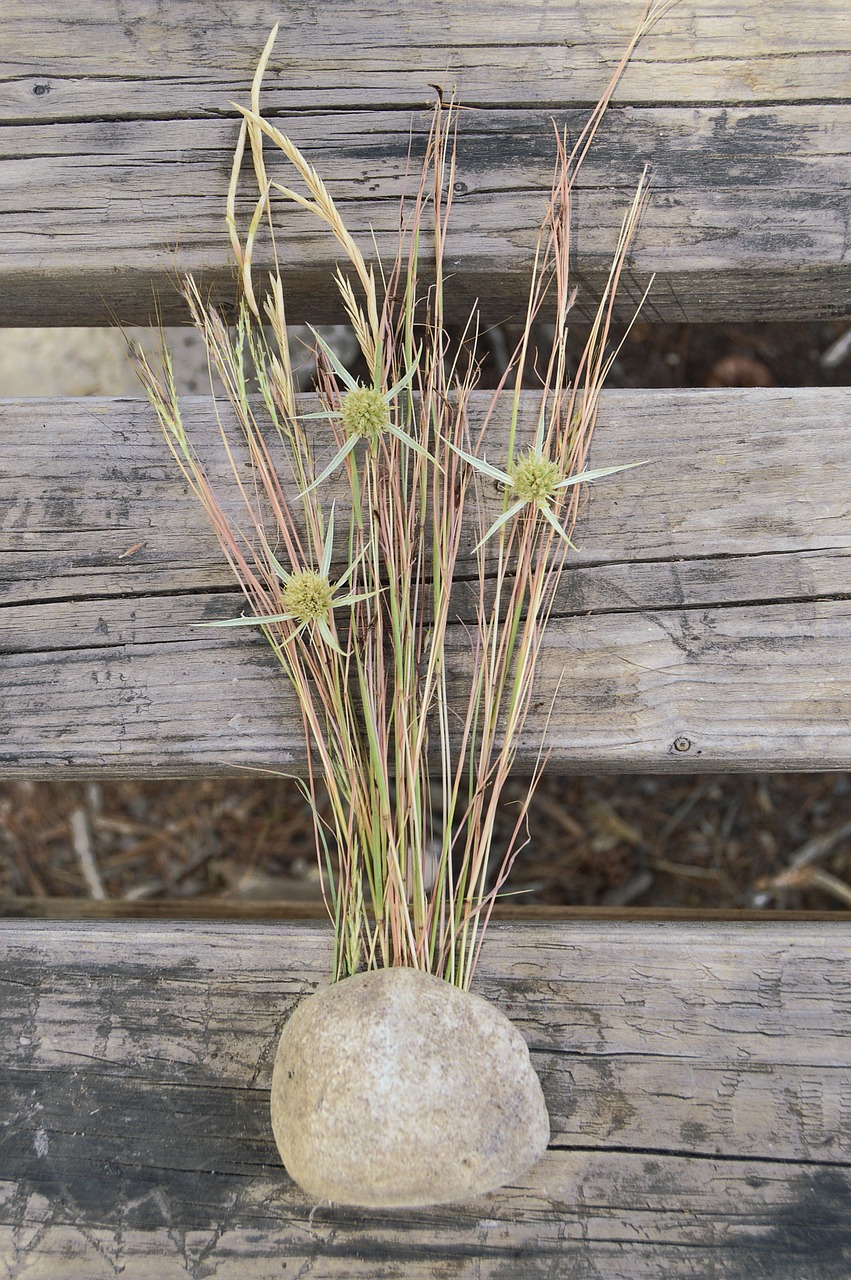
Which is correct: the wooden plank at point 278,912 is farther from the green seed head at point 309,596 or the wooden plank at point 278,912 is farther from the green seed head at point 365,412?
the green seed head at point 365,412

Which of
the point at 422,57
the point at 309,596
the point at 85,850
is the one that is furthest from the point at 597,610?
the point at 85,850

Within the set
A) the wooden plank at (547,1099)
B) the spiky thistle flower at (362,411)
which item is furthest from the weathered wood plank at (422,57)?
the wooden plank at (547,1099)

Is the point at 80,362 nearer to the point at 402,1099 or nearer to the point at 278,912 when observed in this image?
the point at 278,912

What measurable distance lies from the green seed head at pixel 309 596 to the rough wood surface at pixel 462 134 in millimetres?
410

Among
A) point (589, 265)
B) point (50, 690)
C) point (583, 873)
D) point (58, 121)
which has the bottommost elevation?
point (583, 873)

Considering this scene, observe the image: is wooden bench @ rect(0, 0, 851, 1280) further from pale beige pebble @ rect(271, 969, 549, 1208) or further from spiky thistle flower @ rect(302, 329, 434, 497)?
spiky thistle flower @ rect(302, 329, 434, 497)

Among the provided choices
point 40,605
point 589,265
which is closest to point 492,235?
point 589,265

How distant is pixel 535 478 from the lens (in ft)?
2.64

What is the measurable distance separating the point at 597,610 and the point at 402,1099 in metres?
0.52

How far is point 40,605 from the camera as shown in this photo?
999mm

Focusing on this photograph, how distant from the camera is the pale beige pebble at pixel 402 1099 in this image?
0.77 metres

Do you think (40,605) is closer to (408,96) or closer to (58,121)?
(58,121)

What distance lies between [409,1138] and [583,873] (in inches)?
29.3

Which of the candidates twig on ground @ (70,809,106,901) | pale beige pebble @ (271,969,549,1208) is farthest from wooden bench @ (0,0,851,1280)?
twig on ground @ (70,809,106,901)
